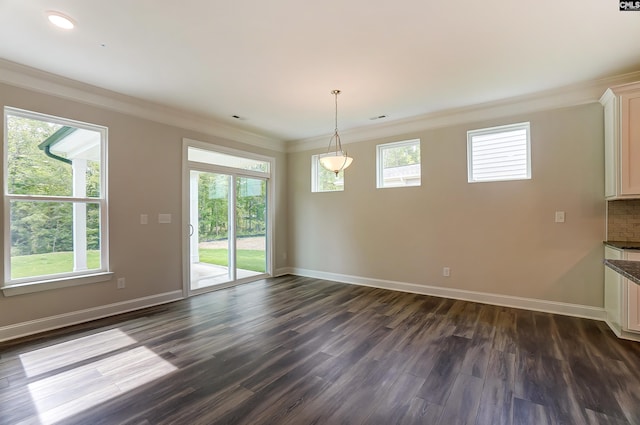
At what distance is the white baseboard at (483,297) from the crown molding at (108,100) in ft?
10.9

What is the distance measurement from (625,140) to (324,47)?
326 centimetres

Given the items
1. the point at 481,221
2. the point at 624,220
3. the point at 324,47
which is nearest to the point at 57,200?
the point at 324,47

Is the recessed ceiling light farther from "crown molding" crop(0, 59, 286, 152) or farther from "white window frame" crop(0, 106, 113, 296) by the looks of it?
"white window frame" crop(0, 106, 113, 296)

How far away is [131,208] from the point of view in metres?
3.87

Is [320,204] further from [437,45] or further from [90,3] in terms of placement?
[90,3]

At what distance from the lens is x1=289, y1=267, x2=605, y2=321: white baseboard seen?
3.55 metres

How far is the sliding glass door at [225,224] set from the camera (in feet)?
15.5

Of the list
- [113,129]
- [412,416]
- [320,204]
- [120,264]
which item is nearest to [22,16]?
[113,129]

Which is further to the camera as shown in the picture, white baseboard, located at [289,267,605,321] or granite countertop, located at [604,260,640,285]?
white baseboard, located at [289,267,605,321]

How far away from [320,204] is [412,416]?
4.26 m

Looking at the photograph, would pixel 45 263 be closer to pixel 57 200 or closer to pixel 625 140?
pixel 57 200

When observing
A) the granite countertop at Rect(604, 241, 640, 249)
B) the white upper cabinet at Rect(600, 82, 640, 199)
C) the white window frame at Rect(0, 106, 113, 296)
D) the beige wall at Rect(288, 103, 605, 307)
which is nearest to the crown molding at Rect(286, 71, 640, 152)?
the beige wall at Rect(288, 103, 605, 307)

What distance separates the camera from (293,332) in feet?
10.3

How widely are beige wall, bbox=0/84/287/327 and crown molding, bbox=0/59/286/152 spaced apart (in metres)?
0.07
